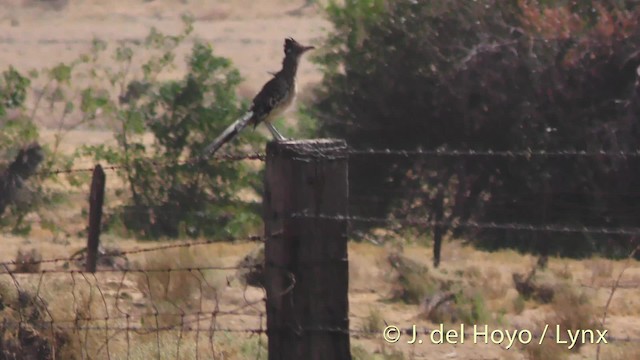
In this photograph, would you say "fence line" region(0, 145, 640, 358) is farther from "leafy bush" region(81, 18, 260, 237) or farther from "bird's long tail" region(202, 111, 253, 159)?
"leafy bush" region(81, 18, 260, 237)

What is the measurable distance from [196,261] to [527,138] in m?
5.06

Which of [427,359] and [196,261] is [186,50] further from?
[427,359]

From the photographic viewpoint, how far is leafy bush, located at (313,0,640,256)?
760 inches

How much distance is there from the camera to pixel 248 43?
214 feet

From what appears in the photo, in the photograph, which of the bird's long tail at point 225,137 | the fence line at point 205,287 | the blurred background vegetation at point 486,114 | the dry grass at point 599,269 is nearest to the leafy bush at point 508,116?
the blurred background vegetation at point 486,114

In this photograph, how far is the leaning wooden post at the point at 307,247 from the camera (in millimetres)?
5910

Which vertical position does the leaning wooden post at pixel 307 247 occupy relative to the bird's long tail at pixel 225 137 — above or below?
below

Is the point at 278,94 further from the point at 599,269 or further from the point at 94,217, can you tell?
the point at 599,269

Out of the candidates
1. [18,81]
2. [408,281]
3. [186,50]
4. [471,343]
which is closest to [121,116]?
[18,81]

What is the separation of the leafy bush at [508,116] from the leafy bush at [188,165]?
2394 millimetres

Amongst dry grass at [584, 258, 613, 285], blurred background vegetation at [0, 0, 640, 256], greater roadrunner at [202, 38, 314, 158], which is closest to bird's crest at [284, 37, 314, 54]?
greater roadrunner at [202, 38, 314, 158]

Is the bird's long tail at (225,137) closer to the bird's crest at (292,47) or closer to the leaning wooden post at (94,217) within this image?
the bird's crest at (292,47)

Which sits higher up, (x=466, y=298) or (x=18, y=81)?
(x=18, y=81)

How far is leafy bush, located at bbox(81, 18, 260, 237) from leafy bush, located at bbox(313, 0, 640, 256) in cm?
239
